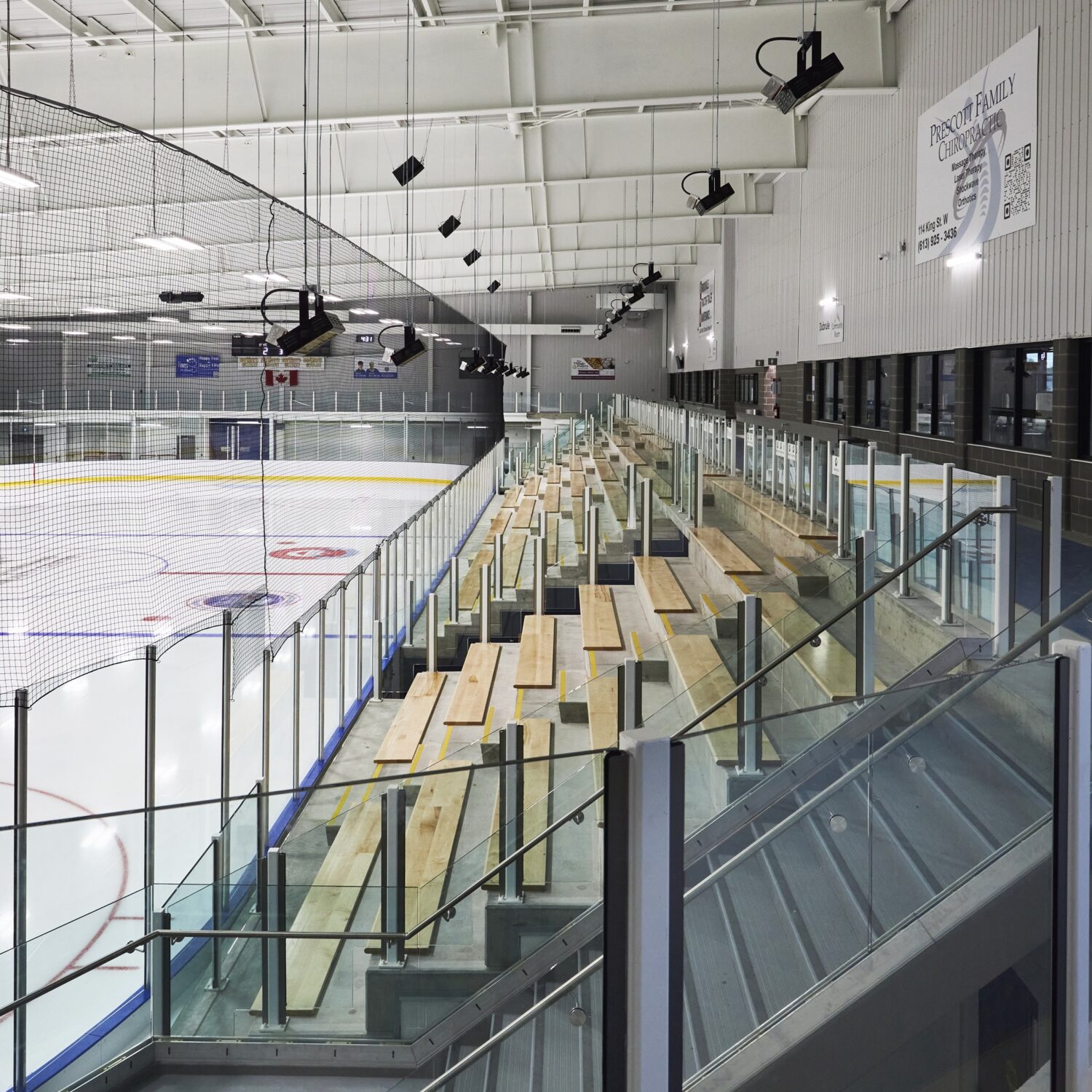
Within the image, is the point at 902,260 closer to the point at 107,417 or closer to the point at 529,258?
the point at 107,417

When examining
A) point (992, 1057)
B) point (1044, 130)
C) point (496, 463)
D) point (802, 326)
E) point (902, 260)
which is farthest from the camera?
point (496, 463)

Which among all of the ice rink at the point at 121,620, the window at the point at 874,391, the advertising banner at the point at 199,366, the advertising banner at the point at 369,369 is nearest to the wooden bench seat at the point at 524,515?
the advertising banner at the point at 369,369

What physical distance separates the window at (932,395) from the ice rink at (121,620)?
7117 millimetres

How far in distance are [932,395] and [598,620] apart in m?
5.74

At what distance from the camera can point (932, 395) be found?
11781 mm

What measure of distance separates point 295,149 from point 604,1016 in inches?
621

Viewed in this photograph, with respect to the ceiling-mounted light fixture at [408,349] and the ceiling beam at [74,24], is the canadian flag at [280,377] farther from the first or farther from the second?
the ceiling beam at [74,24]

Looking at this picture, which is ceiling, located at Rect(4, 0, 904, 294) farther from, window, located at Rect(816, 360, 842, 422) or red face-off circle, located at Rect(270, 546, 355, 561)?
red face-off circle, located at Rect(270, 546, 355, 561)

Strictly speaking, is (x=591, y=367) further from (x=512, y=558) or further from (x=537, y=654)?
(x=537, y=654)

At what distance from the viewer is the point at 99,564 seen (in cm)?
1515

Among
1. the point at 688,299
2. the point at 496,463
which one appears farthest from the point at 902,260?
the point at 688,299

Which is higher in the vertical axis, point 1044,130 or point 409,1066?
point 1044,130

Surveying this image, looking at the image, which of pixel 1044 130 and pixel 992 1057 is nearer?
pixel 992 1057

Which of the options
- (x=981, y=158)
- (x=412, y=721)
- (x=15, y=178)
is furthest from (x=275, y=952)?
(x=981, y=158)
